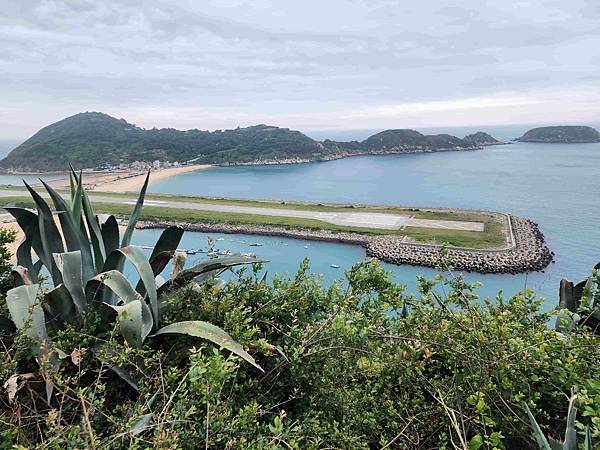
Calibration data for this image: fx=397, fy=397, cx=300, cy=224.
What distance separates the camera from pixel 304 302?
7.34ft

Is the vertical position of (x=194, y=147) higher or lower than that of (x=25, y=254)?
higher

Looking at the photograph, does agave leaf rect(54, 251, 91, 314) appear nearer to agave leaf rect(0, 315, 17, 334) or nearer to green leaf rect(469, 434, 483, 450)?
agave leaf rect(0, 315, 17, 334)

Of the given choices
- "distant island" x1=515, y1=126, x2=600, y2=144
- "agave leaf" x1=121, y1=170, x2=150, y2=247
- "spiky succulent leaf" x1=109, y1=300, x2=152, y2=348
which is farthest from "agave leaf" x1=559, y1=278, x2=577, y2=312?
"distant island" x1=515, y1=126, x2=600, y2=144

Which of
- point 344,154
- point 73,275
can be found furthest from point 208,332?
point 344,154

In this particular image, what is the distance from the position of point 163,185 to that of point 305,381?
5999 centimetres

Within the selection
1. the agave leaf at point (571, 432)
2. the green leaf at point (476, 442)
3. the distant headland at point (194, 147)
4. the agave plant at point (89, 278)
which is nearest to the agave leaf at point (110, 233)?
the agave plant at point (89, 278)

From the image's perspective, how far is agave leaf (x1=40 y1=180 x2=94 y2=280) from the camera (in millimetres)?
2377

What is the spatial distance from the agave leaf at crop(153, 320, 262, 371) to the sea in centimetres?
85

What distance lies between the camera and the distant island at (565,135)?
4550 inches

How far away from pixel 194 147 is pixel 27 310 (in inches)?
3884

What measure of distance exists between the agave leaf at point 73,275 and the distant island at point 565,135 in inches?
5518

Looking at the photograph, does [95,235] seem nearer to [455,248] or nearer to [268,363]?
[268,363]

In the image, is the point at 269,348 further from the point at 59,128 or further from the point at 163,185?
the point at 59,128

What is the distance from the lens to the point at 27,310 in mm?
1824
